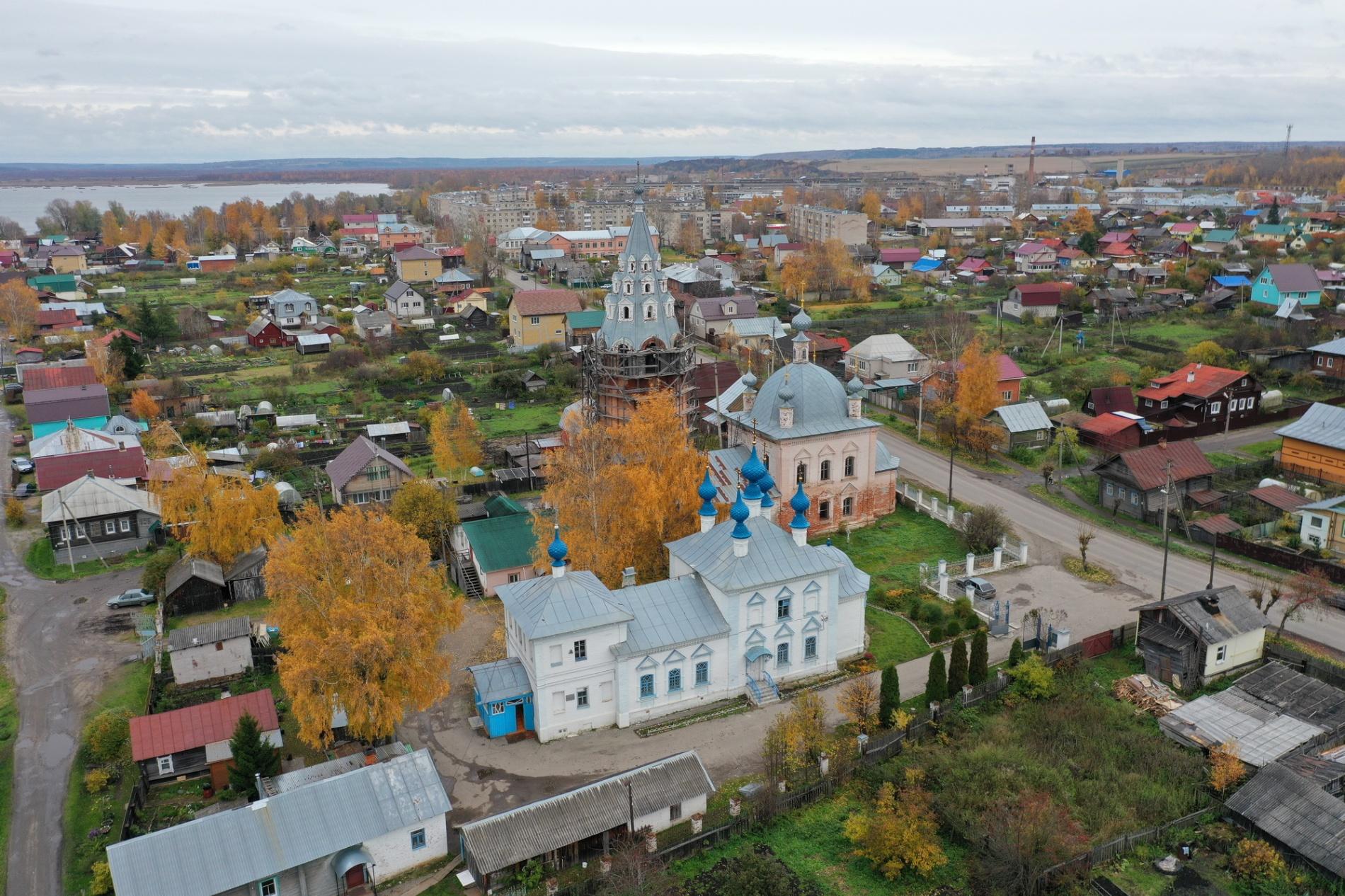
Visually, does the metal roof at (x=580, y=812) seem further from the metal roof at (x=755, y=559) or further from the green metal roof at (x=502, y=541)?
the green metal roof at (x=502, y=541)

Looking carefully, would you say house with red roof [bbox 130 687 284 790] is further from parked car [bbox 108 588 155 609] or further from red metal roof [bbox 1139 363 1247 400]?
red metal roof [bbox 1139 363 1247 400]

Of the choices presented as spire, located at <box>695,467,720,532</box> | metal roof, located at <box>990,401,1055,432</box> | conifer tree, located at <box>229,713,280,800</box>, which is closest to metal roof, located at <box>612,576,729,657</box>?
spire, located at <box>695,467,720,532</box>

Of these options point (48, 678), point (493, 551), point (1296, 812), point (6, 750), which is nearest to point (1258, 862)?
point (1296, 812)

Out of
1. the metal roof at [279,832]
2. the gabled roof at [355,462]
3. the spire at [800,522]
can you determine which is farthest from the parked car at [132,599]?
the spire at [800,522]

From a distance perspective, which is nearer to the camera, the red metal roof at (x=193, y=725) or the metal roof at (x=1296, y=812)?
the metal roof at (x=1296, y=812)

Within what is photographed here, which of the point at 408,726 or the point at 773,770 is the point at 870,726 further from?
the point at 408,726

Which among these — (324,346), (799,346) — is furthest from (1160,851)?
(324,346)
